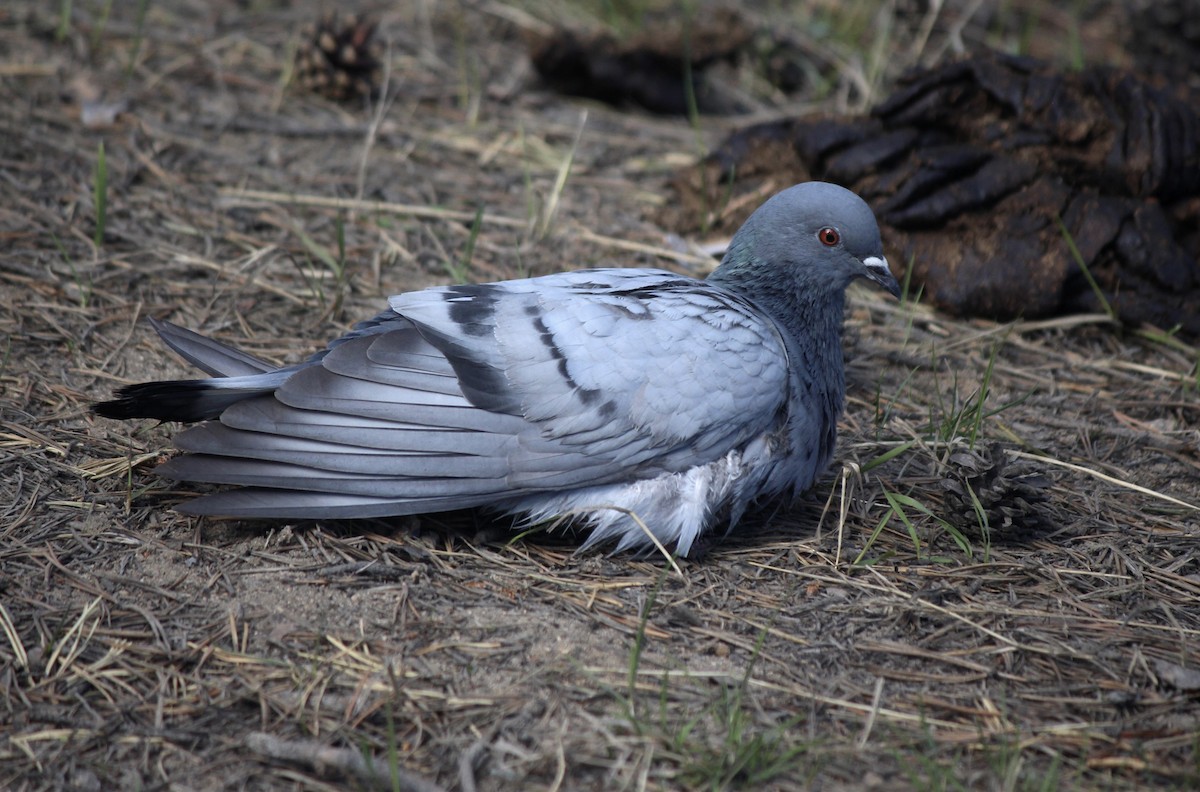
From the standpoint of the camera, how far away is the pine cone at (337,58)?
6.18 metres

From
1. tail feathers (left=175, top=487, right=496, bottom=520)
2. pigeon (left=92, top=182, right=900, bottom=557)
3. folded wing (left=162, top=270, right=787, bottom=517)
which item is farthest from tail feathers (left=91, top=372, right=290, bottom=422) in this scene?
tail feathers (left=175, top=487, right=496, bottom=520)

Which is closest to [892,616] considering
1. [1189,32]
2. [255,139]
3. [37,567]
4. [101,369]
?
[37,567]

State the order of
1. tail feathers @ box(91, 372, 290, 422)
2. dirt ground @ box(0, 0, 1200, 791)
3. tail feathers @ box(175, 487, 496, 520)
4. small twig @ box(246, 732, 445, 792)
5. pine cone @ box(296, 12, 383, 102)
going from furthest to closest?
pine cone @ box(296, 12, 383, 102) → tail feathers @ box(91, 372, 290, 422) → tail feathers @ box(175, 487, 496, 520) → dirt ground @ box(0, 0, 1200, 791) → small twig @ box(246, 732, 445, 792)

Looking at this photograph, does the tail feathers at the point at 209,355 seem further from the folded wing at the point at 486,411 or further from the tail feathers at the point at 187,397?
the folded wing at the point at 486,411

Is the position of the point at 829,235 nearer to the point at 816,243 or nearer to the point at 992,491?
the point at 816,243

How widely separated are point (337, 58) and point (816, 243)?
3529 millimetres

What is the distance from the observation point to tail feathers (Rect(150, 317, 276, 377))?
3652mm

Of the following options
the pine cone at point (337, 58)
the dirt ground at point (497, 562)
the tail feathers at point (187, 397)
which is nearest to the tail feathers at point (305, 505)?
the dirt ground at point (497, 562)

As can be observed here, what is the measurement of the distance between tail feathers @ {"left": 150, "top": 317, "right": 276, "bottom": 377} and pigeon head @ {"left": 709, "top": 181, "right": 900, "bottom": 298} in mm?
1841

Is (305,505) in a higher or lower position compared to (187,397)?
lower

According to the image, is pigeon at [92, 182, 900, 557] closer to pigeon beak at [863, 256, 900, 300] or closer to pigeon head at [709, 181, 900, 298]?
pigeon head at [709, 181, 900, 298]

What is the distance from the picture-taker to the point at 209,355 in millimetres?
3670

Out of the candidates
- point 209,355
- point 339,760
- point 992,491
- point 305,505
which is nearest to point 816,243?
point 992,491

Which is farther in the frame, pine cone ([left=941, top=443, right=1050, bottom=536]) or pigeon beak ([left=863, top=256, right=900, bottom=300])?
pigeon beak ([left=863, top=256, right=900, bottom=300])
